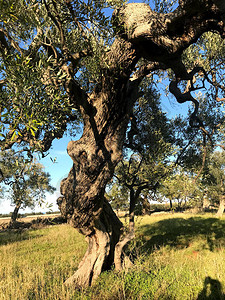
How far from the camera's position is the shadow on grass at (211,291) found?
6.41 meters

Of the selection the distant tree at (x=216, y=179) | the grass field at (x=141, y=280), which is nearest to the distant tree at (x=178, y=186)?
the grass field at (x=141, y=280)

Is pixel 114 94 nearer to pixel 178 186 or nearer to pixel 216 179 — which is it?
pixel 178 186

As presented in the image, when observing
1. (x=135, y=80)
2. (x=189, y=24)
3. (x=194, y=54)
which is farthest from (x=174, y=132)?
(x=189, y=24)

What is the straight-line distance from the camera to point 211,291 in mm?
6801

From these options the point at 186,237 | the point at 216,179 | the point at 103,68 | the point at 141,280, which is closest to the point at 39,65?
the point at 103,68

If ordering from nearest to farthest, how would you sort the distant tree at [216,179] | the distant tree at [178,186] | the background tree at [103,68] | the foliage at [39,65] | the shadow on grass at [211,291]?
the foliage at [39,65] → the background tree at [103,68] → the shadow on grass at [211,291] → the distant tree at [178,186] → the distant tree at [216,179]

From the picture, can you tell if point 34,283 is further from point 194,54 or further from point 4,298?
point 194,54

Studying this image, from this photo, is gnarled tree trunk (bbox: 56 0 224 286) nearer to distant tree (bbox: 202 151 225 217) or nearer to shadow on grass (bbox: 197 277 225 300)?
shadow on grass (bbox: 197 277 225 300)

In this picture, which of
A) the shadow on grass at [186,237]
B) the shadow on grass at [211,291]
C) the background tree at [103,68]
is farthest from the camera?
the shadow on grass at [186,237]

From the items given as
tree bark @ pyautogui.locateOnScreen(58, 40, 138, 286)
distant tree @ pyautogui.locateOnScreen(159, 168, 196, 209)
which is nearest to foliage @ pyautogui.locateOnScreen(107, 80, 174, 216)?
distant tree @ pyautogui.locateOnScreen(159, 168, 196, 209)

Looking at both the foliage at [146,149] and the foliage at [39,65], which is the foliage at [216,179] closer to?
the foliage at [146,149]

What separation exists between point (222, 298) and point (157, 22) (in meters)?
9.19

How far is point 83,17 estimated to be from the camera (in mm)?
5195

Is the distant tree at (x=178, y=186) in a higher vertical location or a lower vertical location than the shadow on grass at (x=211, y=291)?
higher
